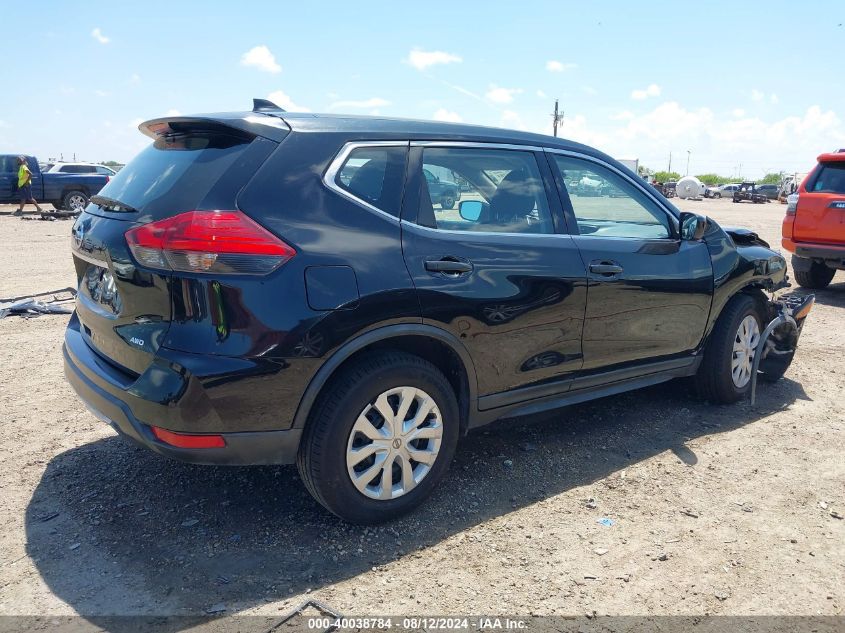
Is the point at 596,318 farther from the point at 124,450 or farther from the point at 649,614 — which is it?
the point at 124,450

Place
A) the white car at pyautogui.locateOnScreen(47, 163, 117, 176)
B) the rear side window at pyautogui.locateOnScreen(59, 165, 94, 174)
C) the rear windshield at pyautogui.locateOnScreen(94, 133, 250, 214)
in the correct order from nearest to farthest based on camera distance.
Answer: the rear windshield at pyautogui.locateOnScreen(94, 133, 250, 214), the white car at pyautogui.locateOnScreen(47, 163, 117, 176), the rear side window at pyautogui.locateOnScreen(59, 165, 94, 174)

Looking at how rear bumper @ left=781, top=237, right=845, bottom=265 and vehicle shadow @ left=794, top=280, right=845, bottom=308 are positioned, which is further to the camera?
vehicle shadow @ left=794, top=280, right=845, bottom=308

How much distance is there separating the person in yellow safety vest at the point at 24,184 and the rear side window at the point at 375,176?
19.3m

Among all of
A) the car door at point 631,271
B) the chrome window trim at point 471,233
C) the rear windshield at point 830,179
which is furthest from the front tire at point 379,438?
the rear windshield at point 830,179

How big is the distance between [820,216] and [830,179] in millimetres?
593

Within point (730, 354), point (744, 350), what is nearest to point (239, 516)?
point (730, 354)

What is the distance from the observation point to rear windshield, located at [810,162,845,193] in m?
8.73

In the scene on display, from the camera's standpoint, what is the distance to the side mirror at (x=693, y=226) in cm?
427

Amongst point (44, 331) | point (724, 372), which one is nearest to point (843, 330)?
point (724, 372)

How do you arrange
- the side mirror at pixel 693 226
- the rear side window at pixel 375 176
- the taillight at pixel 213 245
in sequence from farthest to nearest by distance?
the side mirror at pixel 693 226 < the rear side window at pixel 375 176 < the taillight at pixel 213 245

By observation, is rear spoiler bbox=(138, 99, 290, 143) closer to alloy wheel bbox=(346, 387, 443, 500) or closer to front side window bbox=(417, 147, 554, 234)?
front side window bbox=(417, 147, 554, 234)

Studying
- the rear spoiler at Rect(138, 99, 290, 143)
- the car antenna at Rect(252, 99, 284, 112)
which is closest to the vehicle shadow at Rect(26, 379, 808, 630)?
the rear spoiler at Rect(138, 99, 290, 143)

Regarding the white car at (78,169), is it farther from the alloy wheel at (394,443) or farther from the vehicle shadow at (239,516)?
the alloy wheel at (394,443)

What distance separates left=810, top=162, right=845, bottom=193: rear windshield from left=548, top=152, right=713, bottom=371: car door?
18.2 feet
